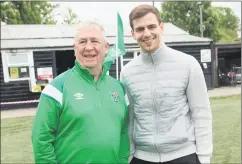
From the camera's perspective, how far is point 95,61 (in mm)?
2193

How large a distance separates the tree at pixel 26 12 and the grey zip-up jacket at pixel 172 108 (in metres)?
25.3

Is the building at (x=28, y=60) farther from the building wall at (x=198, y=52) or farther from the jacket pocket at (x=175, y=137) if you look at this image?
the jacket pocket at (x=175, y=137)

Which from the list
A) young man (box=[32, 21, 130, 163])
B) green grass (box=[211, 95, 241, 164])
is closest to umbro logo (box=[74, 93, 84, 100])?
young man (box=[32, 21, 130, 163])

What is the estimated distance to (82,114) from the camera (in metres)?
2.09

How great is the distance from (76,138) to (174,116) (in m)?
0.67

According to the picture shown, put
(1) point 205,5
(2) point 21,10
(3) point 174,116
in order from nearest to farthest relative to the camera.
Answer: (3) point 174,116, (2) point 21,10, (1) point 205,5

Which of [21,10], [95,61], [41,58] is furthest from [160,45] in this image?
[21,10]

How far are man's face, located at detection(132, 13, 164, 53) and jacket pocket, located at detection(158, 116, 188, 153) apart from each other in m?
0.52

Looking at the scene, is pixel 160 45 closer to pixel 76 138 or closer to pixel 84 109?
pixel 84 109

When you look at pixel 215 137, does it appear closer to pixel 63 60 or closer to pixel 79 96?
pixel 79 96

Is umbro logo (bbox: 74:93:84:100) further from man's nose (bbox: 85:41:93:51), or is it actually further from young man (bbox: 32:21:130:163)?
man's nose (bbox: 85:41:93:51)

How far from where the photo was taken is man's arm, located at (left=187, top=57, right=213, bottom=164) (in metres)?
2.31

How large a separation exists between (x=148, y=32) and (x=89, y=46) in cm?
41

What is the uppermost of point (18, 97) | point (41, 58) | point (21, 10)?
point (21, 10)
